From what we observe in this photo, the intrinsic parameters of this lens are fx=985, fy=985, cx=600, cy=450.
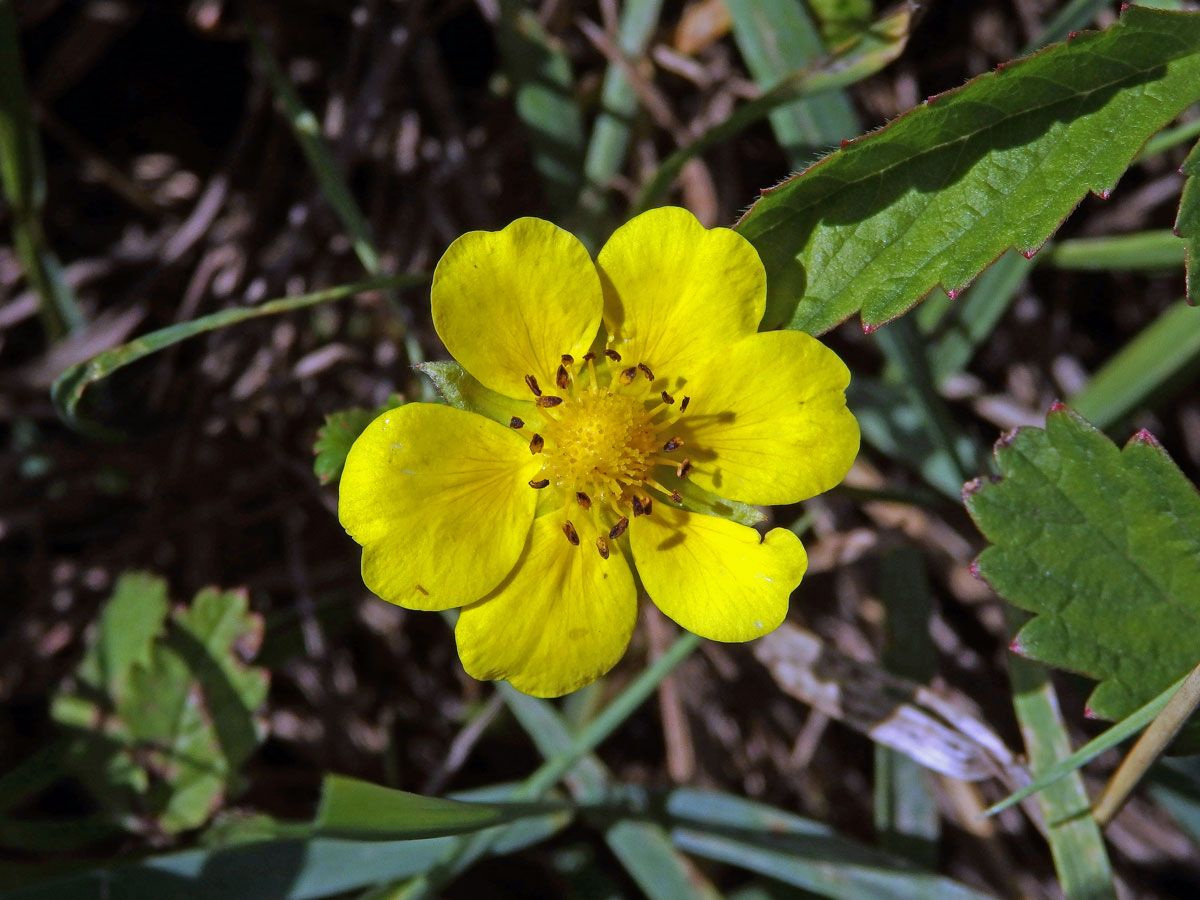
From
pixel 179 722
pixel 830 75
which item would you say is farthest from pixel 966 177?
pixel 179 722

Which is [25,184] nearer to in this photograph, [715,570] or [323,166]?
[323,166]

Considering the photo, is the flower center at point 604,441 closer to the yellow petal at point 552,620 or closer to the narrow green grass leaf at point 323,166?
the yellow petal at point 552,620

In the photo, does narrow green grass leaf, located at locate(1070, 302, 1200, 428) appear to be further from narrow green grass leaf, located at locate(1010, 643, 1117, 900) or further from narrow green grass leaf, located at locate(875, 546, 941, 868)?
narrow green grass leaf, located at locate(1010, 643, 1117, 900)

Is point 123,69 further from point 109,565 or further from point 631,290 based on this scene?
point 631,290

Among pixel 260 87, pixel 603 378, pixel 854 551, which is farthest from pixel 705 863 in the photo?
pixel 260 87

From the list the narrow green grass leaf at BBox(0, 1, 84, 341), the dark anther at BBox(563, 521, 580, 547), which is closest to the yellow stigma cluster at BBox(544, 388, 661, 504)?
the dark anther at BBox(563, 521, 580, 547)
